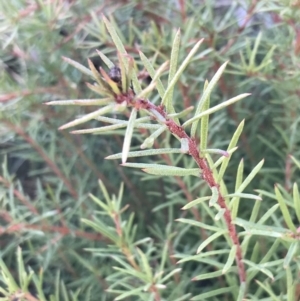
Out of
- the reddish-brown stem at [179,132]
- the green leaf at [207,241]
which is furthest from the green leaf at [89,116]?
the green leaf at [207,241]

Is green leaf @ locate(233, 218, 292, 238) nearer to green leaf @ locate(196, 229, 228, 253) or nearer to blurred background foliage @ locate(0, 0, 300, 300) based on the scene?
green leaf @ locate(196, 229, 228, 253)

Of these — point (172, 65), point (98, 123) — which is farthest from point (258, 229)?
point (98, 123)

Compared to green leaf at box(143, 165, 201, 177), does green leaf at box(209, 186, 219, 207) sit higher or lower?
lower

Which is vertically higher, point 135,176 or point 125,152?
point 125,152

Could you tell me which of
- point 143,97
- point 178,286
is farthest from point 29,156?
point 143,97

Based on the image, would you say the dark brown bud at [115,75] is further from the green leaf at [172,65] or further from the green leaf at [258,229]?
the green leaf at [258,229]

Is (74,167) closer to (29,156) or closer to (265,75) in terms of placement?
(29,156)

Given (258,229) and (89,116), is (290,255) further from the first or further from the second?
(89,116)

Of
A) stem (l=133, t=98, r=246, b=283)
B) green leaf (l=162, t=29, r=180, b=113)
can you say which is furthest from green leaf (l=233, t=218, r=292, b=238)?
green leaf (l=162, t=29, r=180, b=113)
